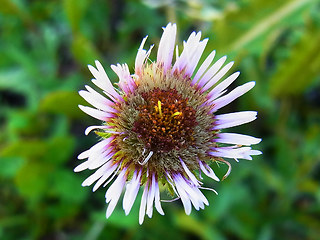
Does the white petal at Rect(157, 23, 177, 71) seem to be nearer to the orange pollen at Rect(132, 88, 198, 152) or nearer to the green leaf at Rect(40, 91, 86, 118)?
the orange pollen at Rect(132, 88, 198, 152)

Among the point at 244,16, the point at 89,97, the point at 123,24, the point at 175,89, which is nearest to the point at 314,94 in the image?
the point at 244,16

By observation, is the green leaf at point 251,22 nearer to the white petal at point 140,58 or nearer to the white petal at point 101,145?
the white petal at point 140,58

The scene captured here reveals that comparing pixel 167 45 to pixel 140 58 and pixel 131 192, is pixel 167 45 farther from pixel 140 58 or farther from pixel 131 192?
pixel 131 192

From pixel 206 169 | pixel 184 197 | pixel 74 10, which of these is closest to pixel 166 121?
pixel 206 169

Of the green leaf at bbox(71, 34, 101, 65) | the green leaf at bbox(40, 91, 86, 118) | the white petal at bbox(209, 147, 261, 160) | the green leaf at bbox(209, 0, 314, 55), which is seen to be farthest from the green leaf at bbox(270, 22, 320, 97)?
the white petal at bbox(209, 147, 261, 160)

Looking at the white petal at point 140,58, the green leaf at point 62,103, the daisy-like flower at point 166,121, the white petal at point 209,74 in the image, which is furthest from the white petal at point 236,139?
the green leaf at point 62,103

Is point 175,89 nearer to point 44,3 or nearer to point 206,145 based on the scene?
point 206,145
